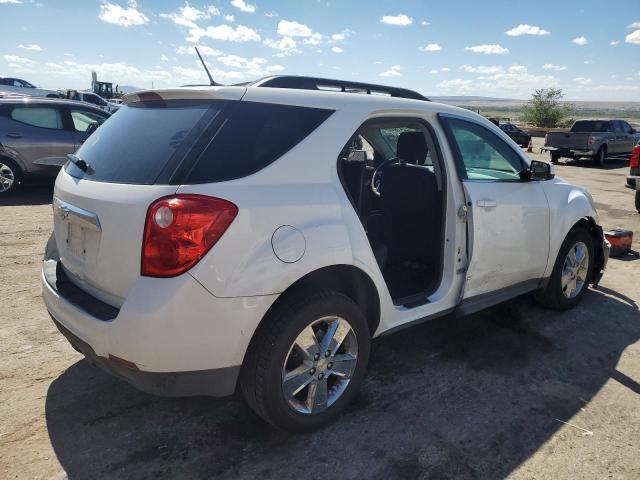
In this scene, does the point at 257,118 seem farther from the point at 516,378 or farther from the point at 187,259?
the point at 516,378

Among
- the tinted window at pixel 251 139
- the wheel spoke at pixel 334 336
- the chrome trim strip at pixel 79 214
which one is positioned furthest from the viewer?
the wheel spoke at pixel 334 336

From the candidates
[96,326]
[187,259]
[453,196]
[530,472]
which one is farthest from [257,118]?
[530,472]

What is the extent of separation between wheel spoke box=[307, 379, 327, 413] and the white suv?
→ 1 cm

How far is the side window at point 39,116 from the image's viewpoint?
8.31 m

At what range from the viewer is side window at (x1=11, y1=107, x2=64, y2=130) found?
27.2ft

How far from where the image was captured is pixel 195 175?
2.14 meters

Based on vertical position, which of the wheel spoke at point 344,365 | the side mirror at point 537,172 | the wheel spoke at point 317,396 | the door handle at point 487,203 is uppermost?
the side mirror at point 537,172

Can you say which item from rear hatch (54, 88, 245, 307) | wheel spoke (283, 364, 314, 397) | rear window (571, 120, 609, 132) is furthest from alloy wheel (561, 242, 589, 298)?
rear window (571, 120, 609, 132)

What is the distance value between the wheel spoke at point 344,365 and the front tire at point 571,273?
2299 mm

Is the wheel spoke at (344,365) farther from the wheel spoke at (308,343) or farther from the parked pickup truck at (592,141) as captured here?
the parked pickup truck at (592,141)

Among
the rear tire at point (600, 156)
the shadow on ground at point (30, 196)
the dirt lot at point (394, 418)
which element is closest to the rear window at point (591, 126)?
the rear tire at point (600, 156)

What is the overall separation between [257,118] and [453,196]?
146cm

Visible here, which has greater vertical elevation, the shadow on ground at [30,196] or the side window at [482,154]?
the side window at [482,154]

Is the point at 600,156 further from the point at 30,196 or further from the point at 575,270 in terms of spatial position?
the point at 30,196
